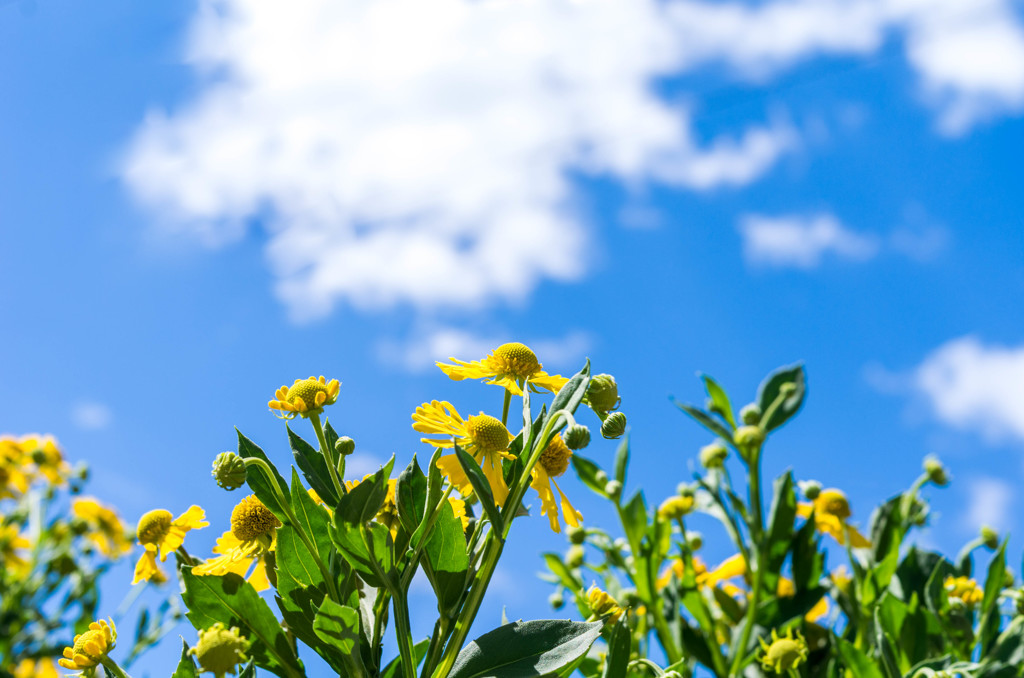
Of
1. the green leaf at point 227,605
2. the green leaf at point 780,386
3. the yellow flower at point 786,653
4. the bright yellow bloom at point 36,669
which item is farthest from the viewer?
the bright yellow bloom at point 36,669

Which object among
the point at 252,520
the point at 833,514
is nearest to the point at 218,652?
the point at 252,520

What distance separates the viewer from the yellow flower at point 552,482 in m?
0.85

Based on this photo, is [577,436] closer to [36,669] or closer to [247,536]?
[247,536]

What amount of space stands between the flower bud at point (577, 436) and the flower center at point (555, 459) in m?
0.20

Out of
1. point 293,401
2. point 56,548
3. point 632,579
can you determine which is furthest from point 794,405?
point 56,548

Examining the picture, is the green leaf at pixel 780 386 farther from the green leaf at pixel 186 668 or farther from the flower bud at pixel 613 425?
the green leaf at pixel 186 668

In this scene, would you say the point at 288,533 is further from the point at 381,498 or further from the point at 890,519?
the point at 890,519

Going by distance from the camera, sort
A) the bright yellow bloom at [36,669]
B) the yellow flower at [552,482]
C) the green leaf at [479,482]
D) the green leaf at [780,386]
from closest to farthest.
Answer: the green leaf at [479,482], the yellow flower at [552,482], the green leaf at [780,386], the bright yellow bloom at [36,669]

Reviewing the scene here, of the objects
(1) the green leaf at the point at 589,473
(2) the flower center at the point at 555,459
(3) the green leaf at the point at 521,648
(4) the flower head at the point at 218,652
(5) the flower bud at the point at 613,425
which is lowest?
(3) the green leaf at the point at 521,648

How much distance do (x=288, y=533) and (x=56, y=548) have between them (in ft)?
8.19

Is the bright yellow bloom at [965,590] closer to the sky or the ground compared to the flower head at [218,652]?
closer to the sky

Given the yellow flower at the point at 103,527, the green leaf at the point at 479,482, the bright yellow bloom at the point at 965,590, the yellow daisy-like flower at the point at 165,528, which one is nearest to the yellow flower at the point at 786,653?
the bright yellow bloom at the point at 965,590

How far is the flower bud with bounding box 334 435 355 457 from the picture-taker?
0.86 metres

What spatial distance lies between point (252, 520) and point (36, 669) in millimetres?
2732
